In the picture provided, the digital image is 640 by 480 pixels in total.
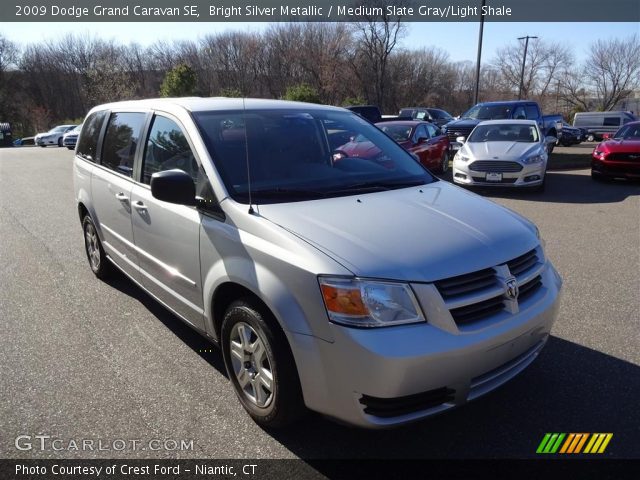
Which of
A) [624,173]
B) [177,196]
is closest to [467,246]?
[177,196]

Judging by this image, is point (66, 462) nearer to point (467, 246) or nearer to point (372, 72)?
point (467, 246)

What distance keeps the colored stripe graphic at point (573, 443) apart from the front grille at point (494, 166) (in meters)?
7.89

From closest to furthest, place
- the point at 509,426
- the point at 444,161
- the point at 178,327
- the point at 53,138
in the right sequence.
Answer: the point at 509,426 → the point at 178,327 → the point at 444,161 → the point at 53,138

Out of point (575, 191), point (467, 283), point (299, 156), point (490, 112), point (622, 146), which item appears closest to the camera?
point (467, 283)

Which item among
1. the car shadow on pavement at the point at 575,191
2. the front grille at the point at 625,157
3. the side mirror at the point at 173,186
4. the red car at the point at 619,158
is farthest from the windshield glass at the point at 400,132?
the side mirror at the point at 173,186

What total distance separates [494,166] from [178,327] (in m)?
7.86

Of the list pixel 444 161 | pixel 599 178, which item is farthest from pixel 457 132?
pixel 599 178

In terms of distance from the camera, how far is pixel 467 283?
2.32 metres

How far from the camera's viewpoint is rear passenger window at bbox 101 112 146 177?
12.9 ft

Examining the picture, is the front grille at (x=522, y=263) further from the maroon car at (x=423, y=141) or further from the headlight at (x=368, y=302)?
the maroon car at (x=423, y=141)

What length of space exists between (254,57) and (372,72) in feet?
57.1

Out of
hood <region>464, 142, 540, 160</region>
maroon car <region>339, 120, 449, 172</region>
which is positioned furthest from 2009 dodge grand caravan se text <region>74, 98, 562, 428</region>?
maroon car <region>339, 120, 449, 172</region>

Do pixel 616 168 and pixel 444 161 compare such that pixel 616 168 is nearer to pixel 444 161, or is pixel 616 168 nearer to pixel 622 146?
pixel 622 146

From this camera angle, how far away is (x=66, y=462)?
255 centimetres
